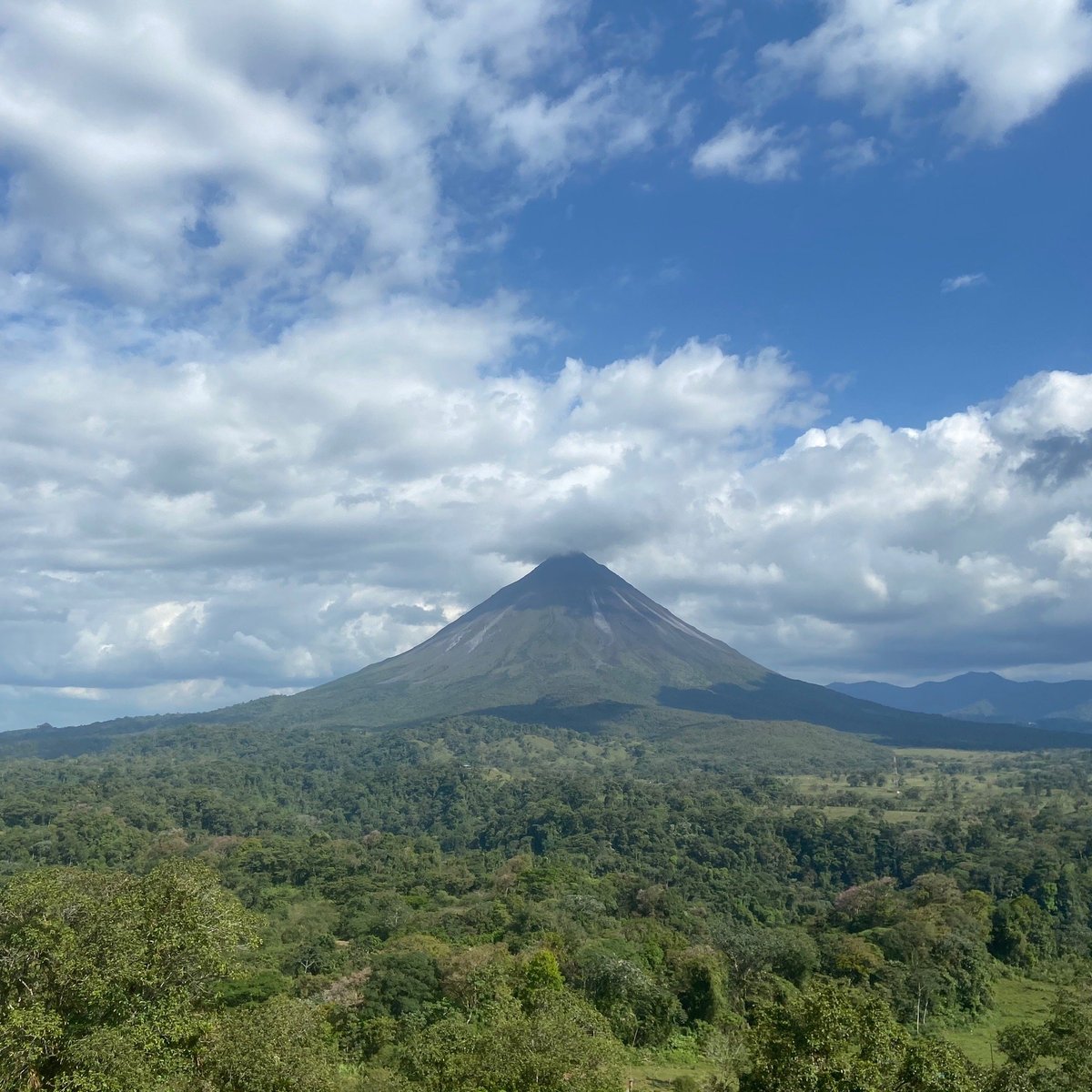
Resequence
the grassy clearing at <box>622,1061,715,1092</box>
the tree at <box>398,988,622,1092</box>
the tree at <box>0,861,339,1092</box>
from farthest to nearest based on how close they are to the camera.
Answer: the grassy clearing at <box>622,1061,715,1092</box>
the tree at <box>398,988,622,1092</box>
the tree at <box>0,861,339,1092</box>

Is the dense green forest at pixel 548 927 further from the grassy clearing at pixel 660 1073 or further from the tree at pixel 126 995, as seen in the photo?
the grassy clearing at pixel 660 1073

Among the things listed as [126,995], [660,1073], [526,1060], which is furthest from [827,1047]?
[660,1073]

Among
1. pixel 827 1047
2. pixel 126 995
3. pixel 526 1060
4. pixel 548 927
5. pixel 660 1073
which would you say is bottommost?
pixel 660 1073

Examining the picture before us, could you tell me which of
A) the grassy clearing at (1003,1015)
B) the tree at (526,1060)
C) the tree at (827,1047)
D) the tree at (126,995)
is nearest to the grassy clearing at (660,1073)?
the tree at (526,1060)

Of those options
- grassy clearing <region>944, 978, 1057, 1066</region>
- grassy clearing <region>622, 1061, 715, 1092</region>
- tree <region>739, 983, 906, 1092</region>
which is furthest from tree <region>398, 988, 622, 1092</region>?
grassy clearing <region>944, 978, 1057, 1066</region>

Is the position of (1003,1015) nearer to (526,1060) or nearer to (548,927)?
(548,927)

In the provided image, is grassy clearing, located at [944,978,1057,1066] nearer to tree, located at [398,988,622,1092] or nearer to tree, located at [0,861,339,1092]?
tree, located at [398,988,622,1092]
